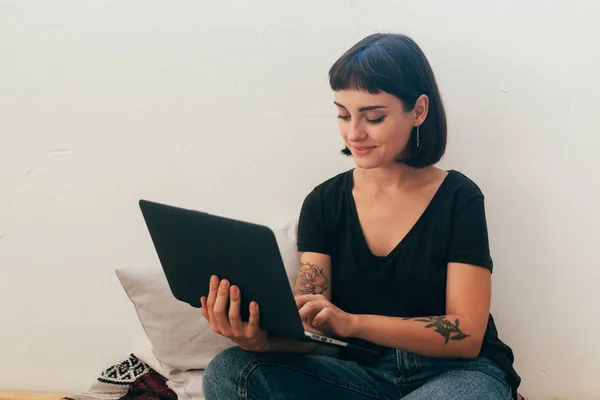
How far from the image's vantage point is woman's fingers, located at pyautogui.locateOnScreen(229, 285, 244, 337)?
1.01m

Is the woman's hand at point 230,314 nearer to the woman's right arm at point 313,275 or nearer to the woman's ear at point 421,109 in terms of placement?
the woman's right arm at point 313,275

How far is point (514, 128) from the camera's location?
55.5 inches

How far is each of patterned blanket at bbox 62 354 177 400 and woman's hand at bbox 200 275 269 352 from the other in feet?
1.49

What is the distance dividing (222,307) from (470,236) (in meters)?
0.47

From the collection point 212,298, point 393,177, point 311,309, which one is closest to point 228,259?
point 212,298

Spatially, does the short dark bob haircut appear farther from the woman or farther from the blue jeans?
the blue jeans

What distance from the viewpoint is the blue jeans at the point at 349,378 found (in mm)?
1082

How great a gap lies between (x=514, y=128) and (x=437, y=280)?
409 millimetres

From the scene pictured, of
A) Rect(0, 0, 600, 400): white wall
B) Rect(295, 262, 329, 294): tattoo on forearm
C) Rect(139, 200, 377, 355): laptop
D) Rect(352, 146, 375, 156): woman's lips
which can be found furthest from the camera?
Rect(0, 0, 600, 400): white wall

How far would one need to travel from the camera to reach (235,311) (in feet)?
3.34

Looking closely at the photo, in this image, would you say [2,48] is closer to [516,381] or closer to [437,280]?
[437,280]

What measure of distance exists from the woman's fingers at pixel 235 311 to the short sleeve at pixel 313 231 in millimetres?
324

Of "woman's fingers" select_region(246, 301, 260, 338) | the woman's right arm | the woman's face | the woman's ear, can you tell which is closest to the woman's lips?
the woman's face

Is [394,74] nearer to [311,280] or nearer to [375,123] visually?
[375,123]
